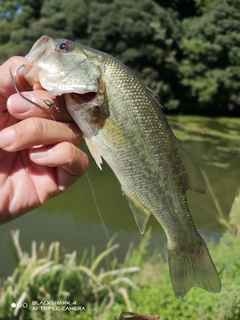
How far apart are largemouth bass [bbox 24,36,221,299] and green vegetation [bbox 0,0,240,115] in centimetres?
1735

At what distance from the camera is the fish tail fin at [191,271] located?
166cm

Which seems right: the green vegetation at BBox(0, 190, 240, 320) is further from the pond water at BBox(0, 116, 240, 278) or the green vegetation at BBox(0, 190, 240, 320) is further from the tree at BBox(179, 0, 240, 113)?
the tree at BBox(179, 0, 240, 113)

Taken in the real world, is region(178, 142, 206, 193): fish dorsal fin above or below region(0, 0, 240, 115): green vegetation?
above

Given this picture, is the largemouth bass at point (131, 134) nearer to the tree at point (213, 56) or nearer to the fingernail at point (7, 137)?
the fingernail at point (7, 137)

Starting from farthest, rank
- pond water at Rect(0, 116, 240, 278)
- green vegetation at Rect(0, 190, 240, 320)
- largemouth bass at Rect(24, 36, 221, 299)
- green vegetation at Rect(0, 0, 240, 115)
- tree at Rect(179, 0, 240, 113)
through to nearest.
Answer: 1. tree at Rect(179, 0, 240, 113)
2. green vegetation at Rect(0, 0, 240, 115)
3. pond water at Rect(0, 116, 240, 278)
4. green vegetation at Rect(0, 190, 240, 320)
5. largemouth bass at Rect(24, 36, 221, 299)

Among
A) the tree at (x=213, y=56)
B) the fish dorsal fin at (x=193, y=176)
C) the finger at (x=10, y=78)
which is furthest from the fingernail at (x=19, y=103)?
the tree at (x=213, y=56)

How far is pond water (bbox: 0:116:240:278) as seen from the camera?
235 inches

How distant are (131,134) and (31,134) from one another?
40 cm

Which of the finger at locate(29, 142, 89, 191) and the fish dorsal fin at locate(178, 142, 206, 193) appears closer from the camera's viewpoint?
the finger at locate(29, 142, 89, 191)

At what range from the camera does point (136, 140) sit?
1.57m

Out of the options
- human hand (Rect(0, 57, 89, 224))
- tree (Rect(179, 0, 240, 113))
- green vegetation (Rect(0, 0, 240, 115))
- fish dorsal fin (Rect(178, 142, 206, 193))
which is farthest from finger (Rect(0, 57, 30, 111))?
tree (Rect(179, 0, 240, 113))

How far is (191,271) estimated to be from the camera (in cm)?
171

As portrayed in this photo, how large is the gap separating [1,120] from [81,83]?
49 cm

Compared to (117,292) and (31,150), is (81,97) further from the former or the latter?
(117,292)
